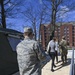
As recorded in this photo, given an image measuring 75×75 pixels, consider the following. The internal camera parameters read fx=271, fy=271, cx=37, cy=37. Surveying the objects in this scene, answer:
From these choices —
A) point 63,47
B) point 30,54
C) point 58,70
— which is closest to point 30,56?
point 30,54

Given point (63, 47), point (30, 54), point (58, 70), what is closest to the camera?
point (30, 54)

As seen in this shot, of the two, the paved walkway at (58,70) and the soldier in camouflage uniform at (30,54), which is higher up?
the soldier in camouflage uniform at (30,54)

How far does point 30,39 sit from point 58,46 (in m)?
8.89

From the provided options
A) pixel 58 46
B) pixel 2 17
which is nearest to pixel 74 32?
pixel 2 17

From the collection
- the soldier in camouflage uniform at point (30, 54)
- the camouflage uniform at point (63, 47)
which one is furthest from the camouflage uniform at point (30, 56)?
the camouflage uniform at point (63, 47)

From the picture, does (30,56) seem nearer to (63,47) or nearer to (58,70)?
(58,70)

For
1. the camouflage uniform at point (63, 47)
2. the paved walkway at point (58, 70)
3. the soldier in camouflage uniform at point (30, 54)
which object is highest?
the soldier in camouflage uniform at point (30, 54)

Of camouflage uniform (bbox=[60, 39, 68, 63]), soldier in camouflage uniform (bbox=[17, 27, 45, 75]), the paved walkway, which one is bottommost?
the paved walkway

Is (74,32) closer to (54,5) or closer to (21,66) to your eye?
(54,5)

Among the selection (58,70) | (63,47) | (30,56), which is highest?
(30,56)

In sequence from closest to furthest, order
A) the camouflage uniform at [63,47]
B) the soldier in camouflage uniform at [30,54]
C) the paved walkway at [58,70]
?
1. the soldier in camouflage uniform at [30,54]
2. the paved walkway at [58,70]
3. the camouflage uniform at [63,47]

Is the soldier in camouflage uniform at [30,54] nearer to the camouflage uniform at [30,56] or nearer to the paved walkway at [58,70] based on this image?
the camouflage uniform at [30,56]

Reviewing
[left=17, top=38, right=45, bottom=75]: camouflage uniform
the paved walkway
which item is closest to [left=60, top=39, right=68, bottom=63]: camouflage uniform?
the paved walkway

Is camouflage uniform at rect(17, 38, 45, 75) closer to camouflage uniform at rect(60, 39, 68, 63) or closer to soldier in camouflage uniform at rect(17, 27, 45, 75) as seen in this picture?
soldier in camouflage uniform at rect(17, 27, 45, 75)
